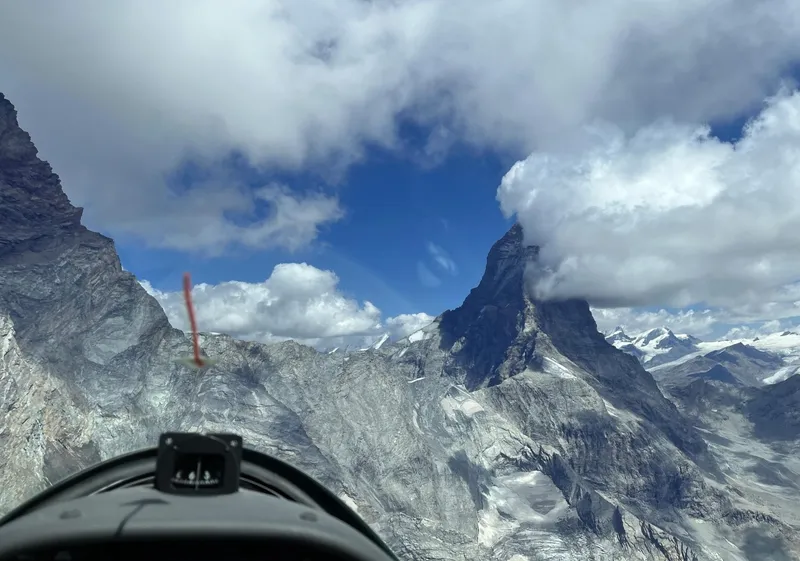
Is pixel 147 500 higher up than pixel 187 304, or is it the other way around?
pixel 187 304

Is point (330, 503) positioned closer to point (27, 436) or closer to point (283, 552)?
point (283, 552)

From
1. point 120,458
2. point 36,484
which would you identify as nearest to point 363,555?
point 120,458

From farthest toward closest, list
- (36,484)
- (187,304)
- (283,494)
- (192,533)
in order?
1. (36,484)
2. (283,494)
3. (187,304)
4. (192,533)

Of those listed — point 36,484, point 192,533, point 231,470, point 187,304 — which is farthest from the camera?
point 36,484

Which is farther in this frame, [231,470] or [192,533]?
[231,470]

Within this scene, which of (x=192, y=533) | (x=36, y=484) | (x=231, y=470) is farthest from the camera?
(x=36, y=484)

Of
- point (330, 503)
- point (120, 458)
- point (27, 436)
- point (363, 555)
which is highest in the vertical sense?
point (27, 436)

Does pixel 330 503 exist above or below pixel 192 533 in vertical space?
above

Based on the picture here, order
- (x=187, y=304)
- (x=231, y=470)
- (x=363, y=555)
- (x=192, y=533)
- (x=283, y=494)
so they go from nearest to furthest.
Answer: (x=192, y=533)
(x=363, y=555)
(x=231, y=470)
(x=187, y=304)
(x=283, y=494)

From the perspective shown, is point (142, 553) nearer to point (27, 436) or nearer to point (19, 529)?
point (19, 529)

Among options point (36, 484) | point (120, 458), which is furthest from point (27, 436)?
point (120, 458)
